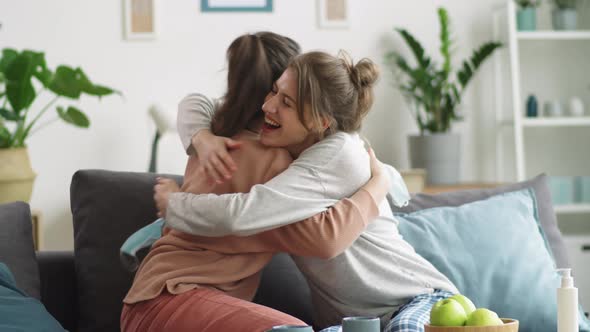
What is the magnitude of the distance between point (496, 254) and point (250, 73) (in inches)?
33.0

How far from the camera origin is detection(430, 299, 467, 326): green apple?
152 centimetres

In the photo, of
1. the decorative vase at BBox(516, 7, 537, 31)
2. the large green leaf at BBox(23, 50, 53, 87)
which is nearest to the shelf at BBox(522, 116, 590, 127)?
the decorative vase at BBox(516, 7, 537, 31)

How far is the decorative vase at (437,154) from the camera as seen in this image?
15.0ft

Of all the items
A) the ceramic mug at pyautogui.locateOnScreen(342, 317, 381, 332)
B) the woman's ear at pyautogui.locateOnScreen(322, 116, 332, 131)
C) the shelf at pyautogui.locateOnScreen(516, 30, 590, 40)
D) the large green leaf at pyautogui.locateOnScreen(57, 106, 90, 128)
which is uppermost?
the shelf at pyautogui.locateOnScreen(516, 30, 590, 40)

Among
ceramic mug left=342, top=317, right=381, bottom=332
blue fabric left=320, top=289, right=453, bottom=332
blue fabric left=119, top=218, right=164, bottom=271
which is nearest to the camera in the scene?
ceramic mug left=342, top=317, right=381, bottom=332

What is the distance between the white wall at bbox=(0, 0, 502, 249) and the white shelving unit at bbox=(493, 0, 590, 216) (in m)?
0.30

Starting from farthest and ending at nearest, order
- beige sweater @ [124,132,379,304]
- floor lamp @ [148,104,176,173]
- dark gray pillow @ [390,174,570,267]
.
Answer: floor lamp @ [148,104,176,173]
dark gray pillow @ [390,174,570,267]
beige sweater @ [124,132,379,304]

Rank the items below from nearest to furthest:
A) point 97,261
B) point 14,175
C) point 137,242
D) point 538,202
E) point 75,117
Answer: point 137,242 → point 97,261 → point 538,202 → point 14,175 → point 75,117

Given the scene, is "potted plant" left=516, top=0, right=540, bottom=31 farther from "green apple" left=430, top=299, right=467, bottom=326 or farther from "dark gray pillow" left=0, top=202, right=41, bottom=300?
"green apple" left=430, top=299, right=467, bottom=326

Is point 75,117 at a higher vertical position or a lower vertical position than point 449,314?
higher

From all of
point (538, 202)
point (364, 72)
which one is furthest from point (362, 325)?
point (538, 202)

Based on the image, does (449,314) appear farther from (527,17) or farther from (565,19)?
(565,19)

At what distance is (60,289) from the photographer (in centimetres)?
235

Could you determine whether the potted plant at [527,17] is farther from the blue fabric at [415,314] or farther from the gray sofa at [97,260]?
the blue fabric at [415,314]
